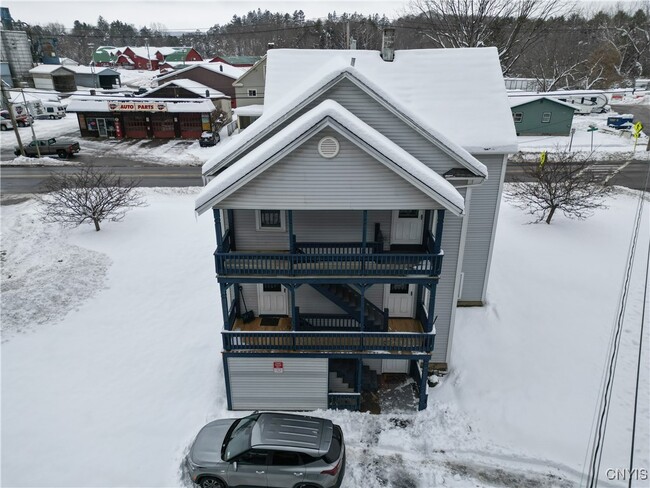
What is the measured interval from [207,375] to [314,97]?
9.88 metres

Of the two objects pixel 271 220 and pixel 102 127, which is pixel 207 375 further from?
pixel 102 127

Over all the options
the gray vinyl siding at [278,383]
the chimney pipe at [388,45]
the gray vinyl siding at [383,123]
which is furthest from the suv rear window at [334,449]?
the chimney pipe at [388,45]

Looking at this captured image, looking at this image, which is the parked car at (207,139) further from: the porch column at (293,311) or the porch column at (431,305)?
the porch column at (431,305)

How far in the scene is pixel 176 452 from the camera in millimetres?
11977

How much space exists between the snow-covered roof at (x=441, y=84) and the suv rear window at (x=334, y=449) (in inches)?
390

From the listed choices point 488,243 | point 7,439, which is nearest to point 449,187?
point 488,243

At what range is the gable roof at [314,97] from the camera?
1170 cm

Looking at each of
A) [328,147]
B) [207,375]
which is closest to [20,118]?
[207,375]

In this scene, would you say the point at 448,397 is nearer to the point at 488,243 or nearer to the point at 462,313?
the point at 462,313

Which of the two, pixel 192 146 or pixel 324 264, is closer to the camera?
pixel 324 264

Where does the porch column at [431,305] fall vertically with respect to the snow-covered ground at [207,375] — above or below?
above

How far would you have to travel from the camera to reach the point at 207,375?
14.7 metres

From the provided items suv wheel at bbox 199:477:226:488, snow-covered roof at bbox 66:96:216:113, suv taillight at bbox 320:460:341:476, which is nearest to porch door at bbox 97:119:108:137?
snow-covered roof at bbox 66:96:216:113

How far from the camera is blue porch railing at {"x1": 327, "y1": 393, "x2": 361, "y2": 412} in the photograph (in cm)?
1345
